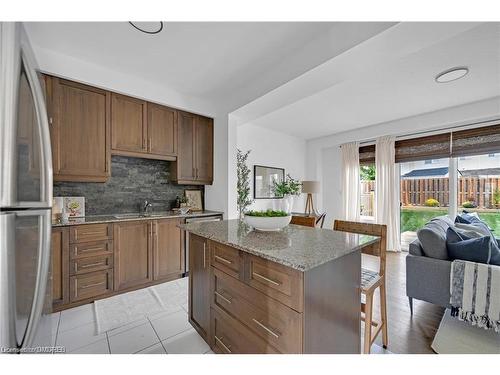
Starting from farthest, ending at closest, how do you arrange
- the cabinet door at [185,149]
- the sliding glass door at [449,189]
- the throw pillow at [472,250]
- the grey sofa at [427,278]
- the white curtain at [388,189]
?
the white curtain at [388,189]
the sliding glass door at [449,189]
the cabinet door at [185,149]
the grey sofa at [427,278]
the throw pillow at [472,250]

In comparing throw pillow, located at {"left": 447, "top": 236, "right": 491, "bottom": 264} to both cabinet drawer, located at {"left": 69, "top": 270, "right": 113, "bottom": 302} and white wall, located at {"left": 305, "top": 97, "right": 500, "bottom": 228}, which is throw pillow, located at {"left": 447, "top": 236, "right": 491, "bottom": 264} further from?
cabinet drawer, located at {"left": 69, "top": 270, "right": 113, "bottom": 302}

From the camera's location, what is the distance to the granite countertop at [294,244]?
0.99 meters

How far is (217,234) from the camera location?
1.47 meters

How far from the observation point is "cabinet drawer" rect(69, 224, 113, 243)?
2182 millimetres

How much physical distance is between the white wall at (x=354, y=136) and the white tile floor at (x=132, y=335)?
14.4ft

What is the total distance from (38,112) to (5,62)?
34 cm

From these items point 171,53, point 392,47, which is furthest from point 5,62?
point 392,47

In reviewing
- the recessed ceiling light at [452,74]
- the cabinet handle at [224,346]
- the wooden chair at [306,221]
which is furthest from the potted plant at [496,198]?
the cabinet handle at [224,346]

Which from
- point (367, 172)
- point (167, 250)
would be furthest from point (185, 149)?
point (367, 172)

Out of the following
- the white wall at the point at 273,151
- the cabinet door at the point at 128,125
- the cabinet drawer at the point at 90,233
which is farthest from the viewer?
the white wall at the point at 273,151

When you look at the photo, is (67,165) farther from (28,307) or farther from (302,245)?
(302,245)

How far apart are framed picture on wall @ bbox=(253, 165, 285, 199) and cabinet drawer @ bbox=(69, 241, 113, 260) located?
2692mm

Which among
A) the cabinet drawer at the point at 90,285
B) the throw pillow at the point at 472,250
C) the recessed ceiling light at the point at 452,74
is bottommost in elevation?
the cabinet drawer at the point at 90,285

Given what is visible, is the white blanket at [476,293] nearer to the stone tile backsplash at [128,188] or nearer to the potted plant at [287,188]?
the potted plant at [287,188]
